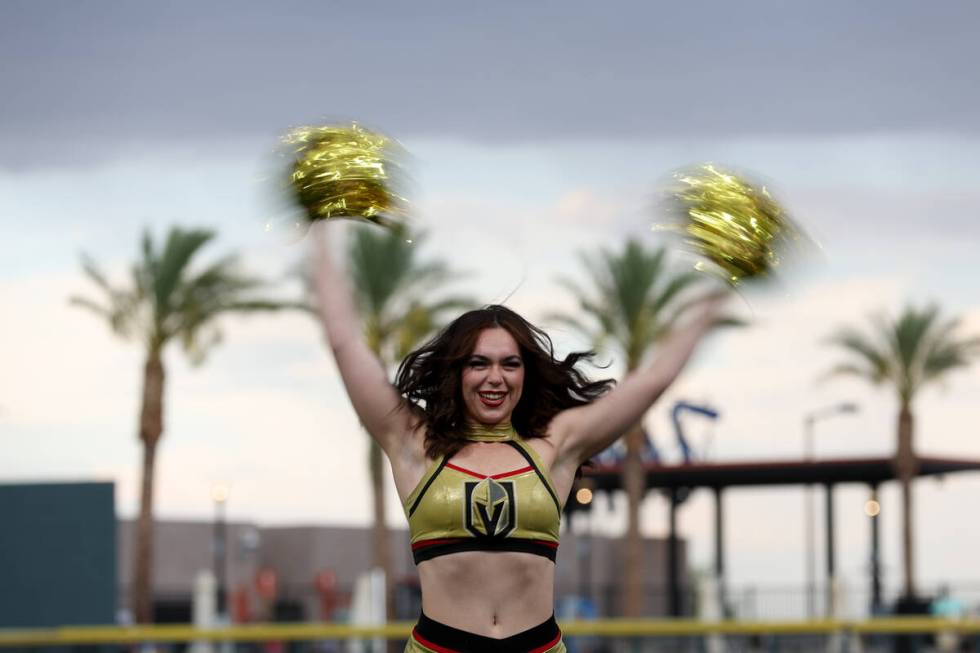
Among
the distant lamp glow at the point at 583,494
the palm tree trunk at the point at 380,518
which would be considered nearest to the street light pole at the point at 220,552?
the palm tree trunk at the point at 380,518

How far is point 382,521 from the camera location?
33844 mm

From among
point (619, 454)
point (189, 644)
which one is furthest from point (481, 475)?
point (619, 454)

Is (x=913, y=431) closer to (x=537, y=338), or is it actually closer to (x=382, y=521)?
(x=382, y=521)

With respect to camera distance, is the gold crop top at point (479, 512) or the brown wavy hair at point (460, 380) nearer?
the gold crop top at point (479, 512)

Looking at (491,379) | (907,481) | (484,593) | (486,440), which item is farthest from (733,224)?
(907,481)

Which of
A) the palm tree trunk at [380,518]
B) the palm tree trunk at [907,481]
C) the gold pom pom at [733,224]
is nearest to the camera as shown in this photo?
the gold pom pom at [733,224]

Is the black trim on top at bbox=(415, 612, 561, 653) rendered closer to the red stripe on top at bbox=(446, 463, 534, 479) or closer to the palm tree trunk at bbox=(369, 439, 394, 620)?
the red stripe on top at bbox=(446, 463, 534, 479)

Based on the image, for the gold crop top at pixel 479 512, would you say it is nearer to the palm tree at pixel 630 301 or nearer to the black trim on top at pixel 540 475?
the black trim on top at pixel 540 475

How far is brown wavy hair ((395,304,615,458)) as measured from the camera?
Result: 4.72 metres

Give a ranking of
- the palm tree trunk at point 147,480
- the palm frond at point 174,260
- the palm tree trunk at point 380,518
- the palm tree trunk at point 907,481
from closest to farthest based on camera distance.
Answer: the palm frond at point 174,260, the palm tree trunk at point 147,480, the palm tree trunk at point 380,518, the palm tree trunk at point 907,481

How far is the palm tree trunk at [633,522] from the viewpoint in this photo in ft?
120

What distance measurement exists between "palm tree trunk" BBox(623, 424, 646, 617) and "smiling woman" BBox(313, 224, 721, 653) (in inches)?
1260

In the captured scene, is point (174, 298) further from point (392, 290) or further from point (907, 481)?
point (907, 481)

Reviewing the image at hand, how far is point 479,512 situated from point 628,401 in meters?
0.56
